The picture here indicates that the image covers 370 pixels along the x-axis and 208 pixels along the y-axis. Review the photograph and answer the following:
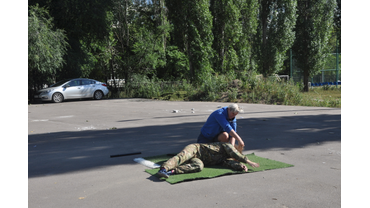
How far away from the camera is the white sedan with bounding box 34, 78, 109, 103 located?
857 inches

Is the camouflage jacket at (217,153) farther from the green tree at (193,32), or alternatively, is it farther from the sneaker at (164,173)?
the green tree at (193,32)

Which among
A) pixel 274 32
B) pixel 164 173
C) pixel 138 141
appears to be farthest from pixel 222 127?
pixel 274 32

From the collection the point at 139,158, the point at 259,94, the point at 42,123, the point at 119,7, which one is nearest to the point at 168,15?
the point at 119,7

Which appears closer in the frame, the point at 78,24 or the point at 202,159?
the point at 202,159

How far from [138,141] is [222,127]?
10.3ft

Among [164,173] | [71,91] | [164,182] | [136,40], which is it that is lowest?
[164,182]

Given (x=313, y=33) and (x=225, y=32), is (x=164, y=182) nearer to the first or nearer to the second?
(x=225, y=32)

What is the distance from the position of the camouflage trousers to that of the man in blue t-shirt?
62 centimetres

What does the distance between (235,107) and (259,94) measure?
15011mm

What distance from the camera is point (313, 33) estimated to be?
34.3m

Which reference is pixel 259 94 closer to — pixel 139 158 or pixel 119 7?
pixel 119 7

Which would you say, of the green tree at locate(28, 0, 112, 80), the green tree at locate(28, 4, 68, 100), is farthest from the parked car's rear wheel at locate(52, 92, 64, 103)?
the green tree at locate(28, 0, 112, 80)

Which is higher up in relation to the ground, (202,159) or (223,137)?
(223,137)

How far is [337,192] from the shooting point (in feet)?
15.4
